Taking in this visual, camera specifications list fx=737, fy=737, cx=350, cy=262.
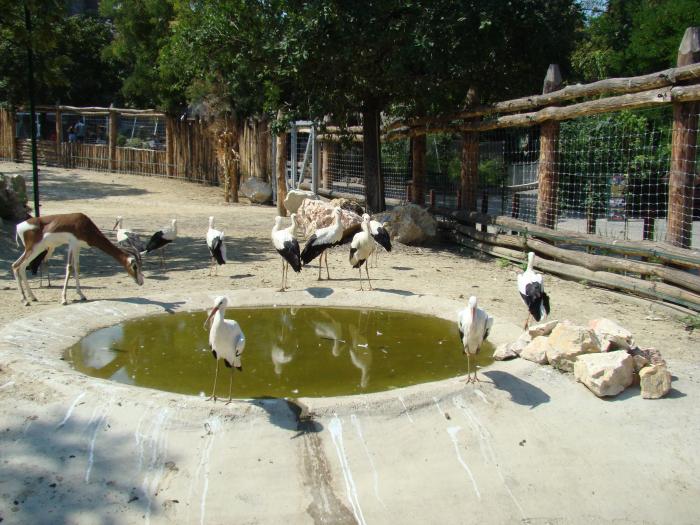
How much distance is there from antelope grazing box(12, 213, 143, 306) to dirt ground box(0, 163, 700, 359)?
24cm

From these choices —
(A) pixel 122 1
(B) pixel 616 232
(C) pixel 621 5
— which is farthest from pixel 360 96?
(C) pixel 621 5

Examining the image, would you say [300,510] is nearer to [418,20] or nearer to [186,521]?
[186,521]

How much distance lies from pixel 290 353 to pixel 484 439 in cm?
232

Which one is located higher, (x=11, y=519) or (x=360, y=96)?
(x=360, y=96)

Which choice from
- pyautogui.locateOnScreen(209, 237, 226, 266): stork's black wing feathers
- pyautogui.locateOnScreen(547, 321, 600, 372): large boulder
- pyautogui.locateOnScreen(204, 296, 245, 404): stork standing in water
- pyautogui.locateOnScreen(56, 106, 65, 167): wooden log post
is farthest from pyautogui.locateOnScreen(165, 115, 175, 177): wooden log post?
pyautogui.locateOnScreen(547, 321, 600, 372): large boulder

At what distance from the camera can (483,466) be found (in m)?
4.97

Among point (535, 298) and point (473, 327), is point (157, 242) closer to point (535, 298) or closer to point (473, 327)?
point (535, 298)

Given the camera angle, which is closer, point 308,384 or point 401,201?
point 308,384

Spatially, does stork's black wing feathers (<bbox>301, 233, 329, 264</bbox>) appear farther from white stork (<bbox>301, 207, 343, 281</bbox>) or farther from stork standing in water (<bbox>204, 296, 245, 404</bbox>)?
stork standing in water (<bbox>204, 296, 245, 404</bbox>)

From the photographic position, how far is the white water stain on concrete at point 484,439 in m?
4.80

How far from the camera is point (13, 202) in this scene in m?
12.1

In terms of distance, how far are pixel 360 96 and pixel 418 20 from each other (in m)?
2.19

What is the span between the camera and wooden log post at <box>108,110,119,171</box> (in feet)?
77.8

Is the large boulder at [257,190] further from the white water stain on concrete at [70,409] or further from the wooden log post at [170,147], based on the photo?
the white water stain on concrete at [70,409]
